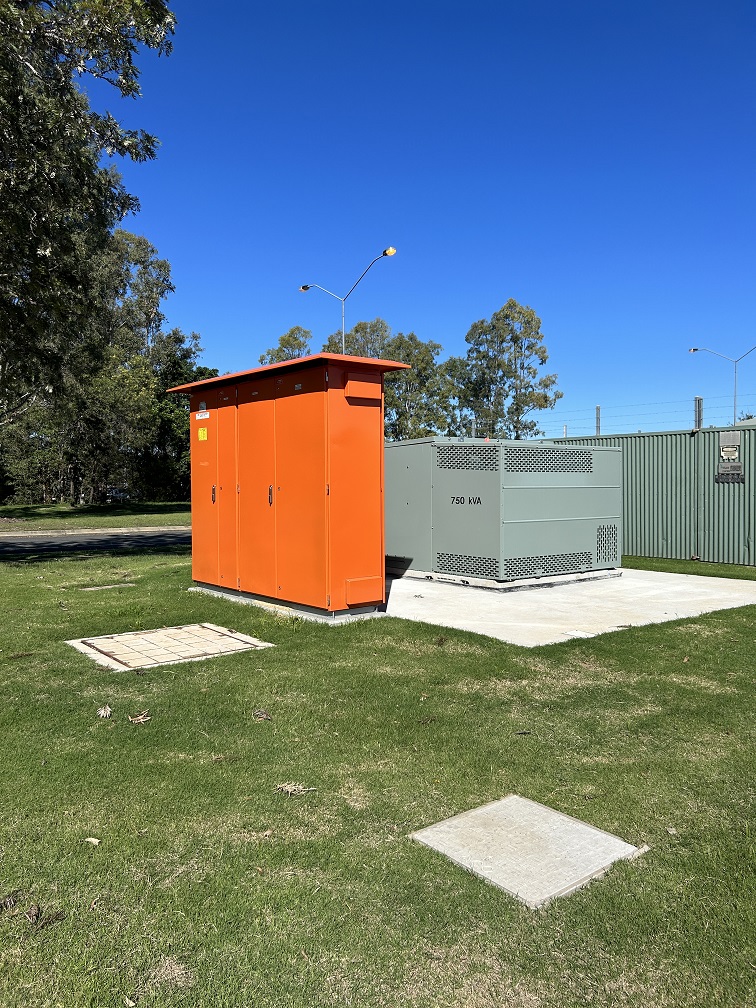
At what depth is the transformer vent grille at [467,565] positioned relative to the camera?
1061 centimetres

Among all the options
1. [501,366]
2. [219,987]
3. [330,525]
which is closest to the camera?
[219,987]

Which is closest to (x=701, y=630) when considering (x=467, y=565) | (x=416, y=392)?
(x=467, y=565)

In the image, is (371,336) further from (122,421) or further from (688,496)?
(688,496)

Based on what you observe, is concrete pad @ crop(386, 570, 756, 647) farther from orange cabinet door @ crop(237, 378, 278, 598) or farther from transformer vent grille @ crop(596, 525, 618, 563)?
orange cabinet door @ crop(237, 378, 278, 598)

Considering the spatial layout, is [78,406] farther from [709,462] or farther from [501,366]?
[501,366]

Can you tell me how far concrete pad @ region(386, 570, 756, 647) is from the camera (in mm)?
7605

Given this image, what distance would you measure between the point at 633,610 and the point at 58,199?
975 cm

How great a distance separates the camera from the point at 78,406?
29.4 m

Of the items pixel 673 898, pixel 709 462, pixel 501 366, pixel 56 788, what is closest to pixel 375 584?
pixel 56 788

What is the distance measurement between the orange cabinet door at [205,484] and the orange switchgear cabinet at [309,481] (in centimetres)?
46

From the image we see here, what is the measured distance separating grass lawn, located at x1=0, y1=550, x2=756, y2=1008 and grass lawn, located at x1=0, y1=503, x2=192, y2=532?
20.2 metres

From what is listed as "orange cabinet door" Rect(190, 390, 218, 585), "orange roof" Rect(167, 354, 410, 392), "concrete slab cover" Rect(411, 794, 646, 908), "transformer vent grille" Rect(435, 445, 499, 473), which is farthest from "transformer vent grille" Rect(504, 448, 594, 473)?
"concrete slab cover" Rect(411, 794, 646, 908)

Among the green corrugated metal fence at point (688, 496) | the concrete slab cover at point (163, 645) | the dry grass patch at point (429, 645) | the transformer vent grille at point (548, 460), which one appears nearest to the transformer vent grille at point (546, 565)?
the transformer vent grille at point (548, 460)

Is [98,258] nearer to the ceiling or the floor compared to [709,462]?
nearer to the ceiling
